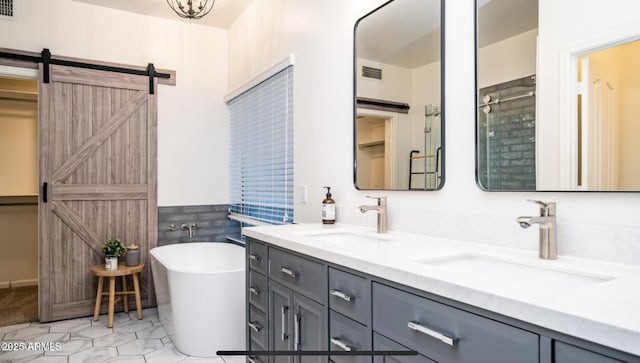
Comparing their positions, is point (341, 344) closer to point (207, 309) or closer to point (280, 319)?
point (280, 319)

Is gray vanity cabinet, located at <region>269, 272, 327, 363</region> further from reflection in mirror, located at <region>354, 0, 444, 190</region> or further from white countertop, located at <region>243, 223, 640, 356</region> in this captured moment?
reflection in mirror, located at <region>354, 0, 444, 190</region>

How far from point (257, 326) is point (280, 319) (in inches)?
11.9

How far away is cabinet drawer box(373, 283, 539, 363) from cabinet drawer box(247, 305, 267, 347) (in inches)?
37.6

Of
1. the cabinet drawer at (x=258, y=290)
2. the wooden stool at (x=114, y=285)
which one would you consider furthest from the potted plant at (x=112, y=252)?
the cabinet drawer at (x=258, y=290)

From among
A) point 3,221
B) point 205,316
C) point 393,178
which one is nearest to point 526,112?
point 393,178

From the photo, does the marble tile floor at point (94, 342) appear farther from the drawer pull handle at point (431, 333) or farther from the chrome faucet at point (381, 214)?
the drawer pull handle at point (431, 333)

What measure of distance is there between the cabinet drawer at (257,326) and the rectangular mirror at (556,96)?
126cm

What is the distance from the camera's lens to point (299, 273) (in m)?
1.66

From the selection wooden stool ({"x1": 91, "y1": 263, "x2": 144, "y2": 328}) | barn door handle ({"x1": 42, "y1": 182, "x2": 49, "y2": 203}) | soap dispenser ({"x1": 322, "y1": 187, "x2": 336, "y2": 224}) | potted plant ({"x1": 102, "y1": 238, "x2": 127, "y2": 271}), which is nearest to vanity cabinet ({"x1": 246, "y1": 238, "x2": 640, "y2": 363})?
soap dispenser ({"x1": 322, "y1": 187, "x2": 336, "y2": 224})

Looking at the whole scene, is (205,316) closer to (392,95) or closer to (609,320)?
(392,95)

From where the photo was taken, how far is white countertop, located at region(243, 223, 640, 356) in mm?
688

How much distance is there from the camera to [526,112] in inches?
54.9

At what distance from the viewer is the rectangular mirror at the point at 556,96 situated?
114 centimetres

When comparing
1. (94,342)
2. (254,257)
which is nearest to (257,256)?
(254,257)
